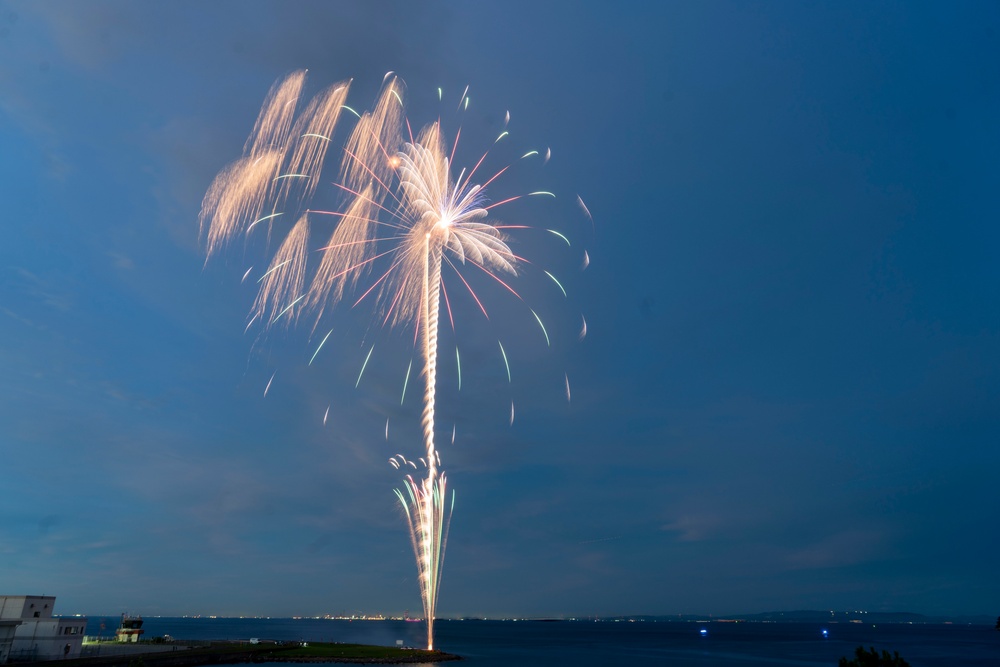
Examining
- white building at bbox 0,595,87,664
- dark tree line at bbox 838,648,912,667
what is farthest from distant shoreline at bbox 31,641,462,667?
dark tree line at bbox 838,648,912,667

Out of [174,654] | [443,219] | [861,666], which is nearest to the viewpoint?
[861,666]

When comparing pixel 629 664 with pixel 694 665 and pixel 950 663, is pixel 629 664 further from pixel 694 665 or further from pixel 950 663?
pixel 950 663

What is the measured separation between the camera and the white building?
169 feet

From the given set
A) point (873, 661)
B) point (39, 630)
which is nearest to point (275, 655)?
point (39, 630)

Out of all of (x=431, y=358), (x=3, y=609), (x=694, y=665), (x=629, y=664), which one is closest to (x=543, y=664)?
(x=629, y=664)

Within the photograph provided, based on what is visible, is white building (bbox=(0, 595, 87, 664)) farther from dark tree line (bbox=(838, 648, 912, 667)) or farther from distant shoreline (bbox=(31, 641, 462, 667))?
dark tree line (bbox=(838, 648, 912, 667))

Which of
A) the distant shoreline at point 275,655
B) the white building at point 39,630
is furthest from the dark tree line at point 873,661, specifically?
the white building at point 39,630

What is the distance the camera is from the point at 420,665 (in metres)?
76.8

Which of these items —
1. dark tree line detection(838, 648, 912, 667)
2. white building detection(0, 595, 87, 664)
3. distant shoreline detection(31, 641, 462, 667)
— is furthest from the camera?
distant shoreline detection(31, 641, 462, 667)

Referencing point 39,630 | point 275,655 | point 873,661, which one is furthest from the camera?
point 275,655

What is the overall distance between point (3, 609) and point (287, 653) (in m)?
36.4

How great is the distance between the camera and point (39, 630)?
5331cm

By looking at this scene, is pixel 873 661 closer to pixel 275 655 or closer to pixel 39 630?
pixel 39 630

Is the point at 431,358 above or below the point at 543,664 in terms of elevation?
above
